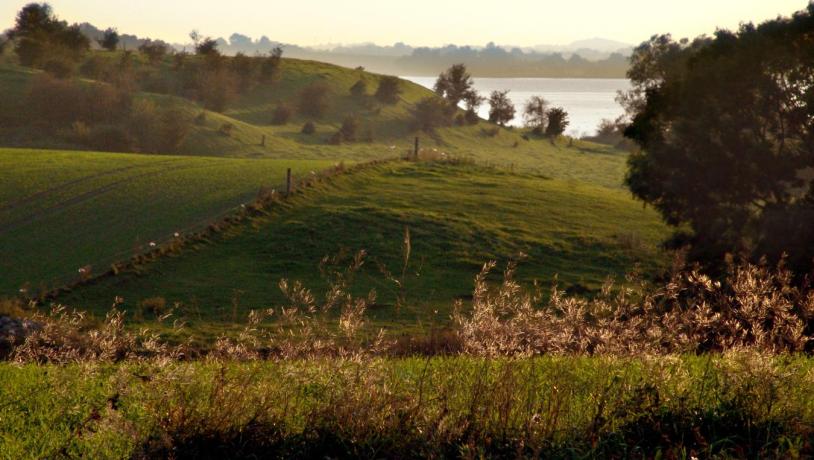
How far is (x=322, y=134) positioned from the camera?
3519 inches

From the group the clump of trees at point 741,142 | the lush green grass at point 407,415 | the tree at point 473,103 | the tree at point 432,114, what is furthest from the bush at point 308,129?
the lush green grass at point 407,415

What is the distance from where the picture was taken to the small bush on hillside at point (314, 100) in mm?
99625

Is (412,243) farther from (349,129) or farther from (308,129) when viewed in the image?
(349,129)

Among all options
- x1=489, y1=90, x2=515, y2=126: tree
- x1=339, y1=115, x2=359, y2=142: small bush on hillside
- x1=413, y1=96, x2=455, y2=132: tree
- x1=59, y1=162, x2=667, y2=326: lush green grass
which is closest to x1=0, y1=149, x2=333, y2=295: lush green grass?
x1=59, y1=162, x2=667, y2=326: lush green grass

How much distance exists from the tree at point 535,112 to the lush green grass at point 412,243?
66.8 metres

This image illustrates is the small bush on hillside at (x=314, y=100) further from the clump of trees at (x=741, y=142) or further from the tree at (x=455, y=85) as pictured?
the clump of trees at (x=741, y=142)

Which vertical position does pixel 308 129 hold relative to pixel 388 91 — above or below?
below

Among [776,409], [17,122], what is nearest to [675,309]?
[776,409]

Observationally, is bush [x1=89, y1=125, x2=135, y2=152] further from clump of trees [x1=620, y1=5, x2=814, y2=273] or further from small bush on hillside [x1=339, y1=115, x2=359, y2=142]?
clump of trees [x1=620, y1=5, x2=814, y2=273]

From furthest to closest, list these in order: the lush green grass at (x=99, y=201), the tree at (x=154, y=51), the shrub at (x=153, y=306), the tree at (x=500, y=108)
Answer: the tree at (x=500, y=108), the tree at (x=154, y=51), the lush green grass at (x=99, y=201), the shrub at (x=153, y=306)

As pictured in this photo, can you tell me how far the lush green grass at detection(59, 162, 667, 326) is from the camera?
28469mm

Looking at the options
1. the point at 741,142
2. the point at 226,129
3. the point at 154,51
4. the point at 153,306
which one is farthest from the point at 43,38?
the point at 741,142

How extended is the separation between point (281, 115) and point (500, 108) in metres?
32.2

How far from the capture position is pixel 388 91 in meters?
112
